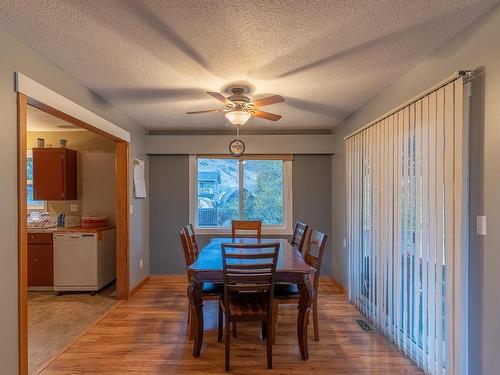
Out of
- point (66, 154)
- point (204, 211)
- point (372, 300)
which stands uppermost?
point (66, 154)

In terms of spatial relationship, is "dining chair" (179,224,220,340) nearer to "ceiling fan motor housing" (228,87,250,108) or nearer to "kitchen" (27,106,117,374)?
"kitchen" (27,106,117,374)

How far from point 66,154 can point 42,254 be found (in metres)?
1.41

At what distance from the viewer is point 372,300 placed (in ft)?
9.87

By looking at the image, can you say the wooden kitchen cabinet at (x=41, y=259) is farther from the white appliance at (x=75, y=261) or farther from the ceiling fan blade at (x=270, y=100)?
the ceiling fan blade at (x=270, y=100)

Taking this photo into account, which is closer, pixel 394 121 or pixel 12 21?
pixel 12 21

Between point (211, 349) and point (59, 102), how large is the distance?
7.81ft

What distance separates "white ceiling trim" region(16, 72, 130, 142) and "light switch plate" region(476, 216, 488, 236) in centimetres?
293

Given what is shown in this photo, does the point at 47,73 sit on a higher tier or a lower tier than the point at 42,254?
higher

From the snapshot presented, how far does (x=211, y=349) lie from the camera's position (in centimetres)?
254

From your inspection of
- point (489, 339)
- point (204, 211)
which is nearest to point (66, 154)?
point (204, 211)

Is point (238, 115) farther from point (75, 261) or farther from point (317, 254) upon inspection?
point (75, 261)

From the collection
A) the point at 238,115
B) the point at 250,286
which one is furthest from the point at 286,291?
the point at 238,115

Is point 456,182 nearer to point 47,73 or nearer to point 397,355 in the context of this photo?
point 397,355

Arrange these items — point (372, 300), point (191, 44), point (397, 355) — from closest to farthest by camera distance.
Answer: point (191, 44) → point (397, 355) → point (372, 300)
